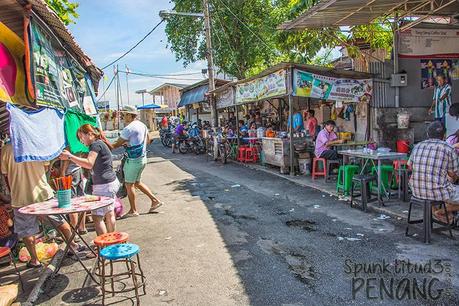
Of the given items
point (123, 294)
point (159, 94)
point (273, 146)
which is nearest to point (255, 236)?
point (123, 294)

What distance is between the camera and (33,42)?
15.3 ft

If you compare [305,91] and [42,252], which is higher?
[305,91]

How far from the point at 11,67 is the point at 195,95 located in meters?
20.8

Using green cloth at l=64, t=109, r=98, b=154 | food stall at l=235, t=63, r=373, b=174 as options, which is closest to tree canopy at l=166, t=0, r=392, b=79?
food stall at l=235, t=63, r=373, b=174

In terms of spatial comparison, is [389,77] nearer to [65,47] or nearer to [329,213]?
[329,213]

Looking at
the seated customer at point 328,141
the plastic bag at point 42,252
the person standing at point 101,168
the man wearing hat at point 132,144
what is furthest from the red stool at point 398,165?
the plastic bag at point 42,252

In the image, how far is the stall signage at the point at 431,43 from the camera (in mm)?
10633

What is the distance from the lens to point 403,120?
10695 millimetres

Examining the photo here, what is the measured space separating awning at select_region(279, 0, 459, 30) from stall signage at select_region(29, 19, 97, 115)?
521 centimetres

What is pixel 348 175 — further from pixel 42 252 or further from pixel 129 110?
pixel 42 252

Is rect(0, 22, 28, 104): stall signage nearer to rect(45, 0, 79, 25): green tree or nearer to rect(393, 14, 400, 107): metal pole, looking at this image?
rect(45, 0, 79, 25): green tree

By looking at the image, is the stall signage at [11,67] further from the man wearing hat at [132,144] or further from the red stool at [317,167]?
the red stool at [317,167]

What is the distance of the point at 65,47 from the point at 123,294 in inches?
180

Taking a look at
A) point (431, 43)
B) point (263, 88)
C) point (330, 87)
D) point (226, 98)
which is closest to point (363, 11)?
point (330, 87)
